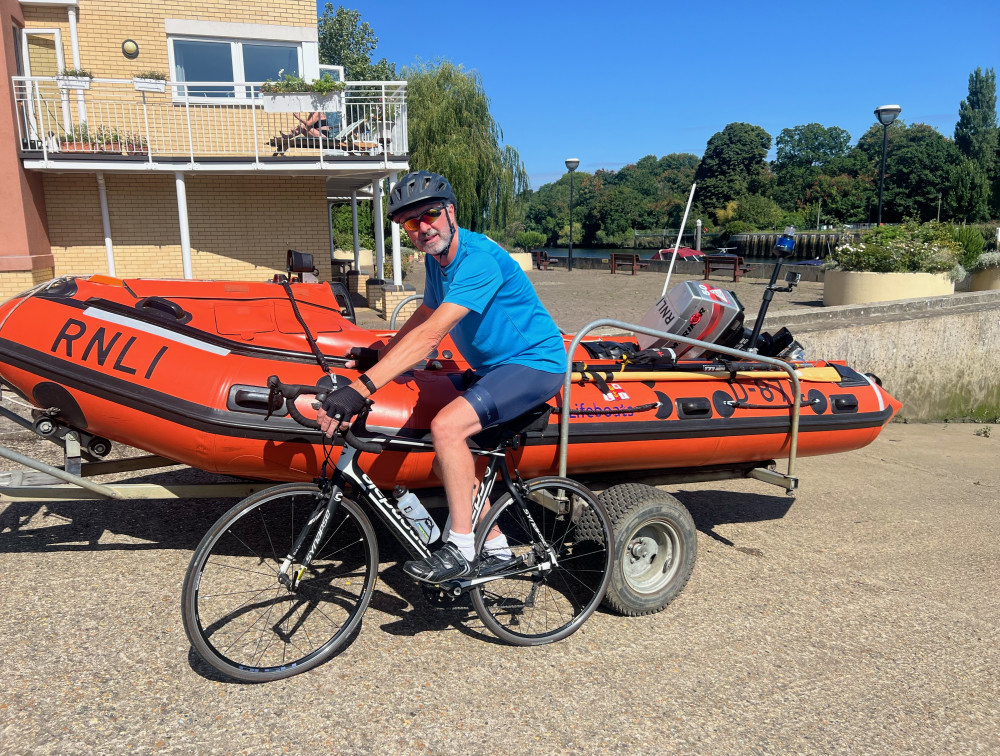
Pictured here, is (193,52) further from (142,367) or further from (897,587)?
(897,587)

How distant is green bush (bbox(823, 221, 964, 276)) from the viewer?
12969 millimetres

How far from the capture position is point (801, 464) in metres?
Answer: 6.94

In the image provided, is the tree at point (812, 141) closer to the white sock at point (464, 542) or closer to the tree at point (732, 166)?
the tree at point (732, 166)

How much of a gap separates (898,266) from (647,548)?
38.4 feet

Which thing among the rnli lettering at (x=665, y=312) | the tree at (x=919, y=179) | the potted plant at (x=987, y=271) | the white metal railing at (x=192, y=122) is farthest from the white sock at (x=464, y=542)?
the tree at (x=919, y=179)

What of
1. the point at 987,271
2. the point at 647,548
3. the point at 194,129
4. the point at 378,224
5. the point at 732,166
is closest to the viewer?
the point at 647,548

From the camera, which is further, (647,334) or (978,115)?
(978,115)

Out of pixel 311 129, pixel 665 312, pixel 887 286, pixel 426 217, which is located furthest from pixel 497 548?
pixel 887 286

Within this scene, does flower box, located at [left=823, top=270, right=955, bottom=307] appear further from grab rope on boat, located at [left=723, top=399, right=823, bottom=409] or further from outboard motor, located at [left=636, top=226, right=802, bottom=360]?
grab rope on boat, located at [left=723, top=399, right=823, bottom=409]

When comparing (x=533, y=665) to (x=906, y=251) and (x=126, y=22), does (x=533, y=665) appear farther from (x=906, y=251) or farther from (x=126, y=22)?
(x=126, y=22)

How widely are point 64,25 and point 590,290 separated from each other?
1322cm

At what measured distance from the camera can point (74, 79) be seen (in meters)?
12.0

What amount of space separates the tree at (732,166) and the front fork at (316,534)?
9190cm

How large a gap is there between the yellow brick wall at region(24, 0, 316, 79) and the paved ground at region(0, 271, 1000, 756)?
11.4 m
